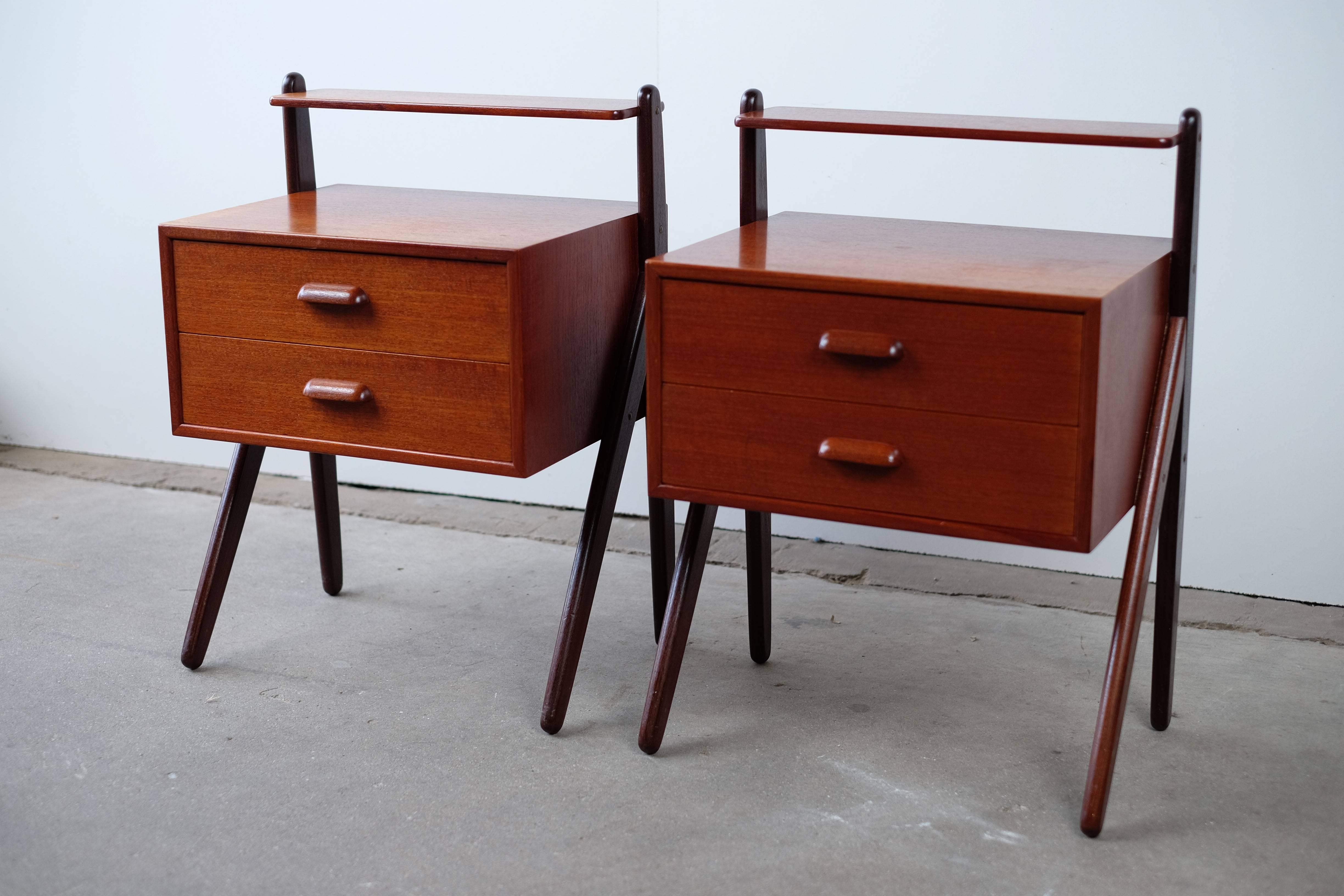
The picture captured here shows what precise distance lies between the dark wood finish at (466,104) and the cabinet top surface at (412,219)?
0.14 meters

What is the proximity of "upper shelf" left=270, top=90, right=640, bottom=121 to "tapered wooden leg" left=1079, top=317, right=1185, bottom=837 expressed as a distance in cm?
80

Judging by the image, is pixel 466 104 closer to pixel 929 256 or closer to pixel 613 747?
pixel 929 256

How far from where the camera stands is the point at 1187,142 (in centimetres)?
164

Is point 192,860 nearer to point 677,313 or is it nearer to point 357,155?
point 677,313

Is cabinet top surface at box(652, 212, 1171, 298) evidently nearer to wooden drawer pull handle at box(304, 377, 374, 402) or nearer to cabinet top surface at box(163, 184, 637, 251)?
cabinet top surface at box(163, 184, 637, 251)

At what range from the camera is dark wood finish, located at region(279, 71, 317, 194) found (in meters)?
2.13

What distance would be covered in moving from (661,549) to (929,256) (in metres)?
0.68

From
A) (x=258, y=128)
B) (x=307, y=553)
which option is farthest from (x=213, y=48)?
(x=307, y=553)

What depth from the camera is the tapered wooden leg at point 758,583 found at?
212cm

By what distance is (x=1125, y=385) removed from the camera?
159cm

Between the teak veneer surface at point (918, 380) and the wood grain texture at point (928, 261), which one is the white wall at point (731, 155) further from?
the teak veneer surface at point (918, 380)

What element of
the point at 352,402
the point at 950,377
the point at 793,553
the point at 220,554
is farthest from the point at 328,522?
the point at 950,377

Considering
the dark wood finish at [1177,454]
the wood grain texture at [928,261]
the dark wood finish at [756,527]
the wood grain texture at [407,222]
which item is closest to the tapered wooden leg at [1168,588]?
the dark wood finish at [1177,454]

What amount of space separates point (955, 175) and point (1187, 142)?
819mm
